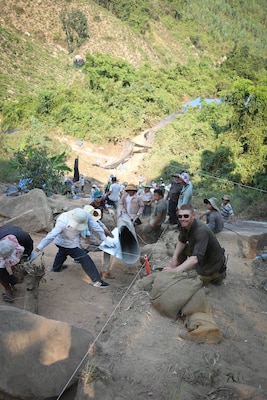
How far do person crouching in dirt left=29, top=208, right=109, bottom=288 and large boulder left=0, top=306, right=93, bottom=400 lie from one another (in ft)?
5.48

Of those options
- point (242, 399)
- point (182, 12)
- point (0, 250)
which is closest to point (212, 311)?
point (242, 399)

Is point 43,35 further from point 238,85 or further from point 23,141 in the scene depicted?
point 238,85

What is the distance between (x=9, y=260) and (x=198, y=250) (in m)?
2.17

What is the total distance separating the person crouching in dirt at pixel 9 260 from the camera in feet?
13.6

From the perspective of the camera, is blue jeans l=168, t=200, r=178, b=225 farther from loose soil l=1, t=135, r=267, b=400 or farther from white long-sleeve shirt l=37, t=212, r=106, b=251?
white long-sleeve shirt l=37, t=212, r=106, b=251

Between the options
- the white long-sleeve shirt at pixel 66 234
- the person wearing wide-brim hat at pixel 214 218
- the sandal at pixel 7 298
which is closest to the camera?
the sandal at pixel 7 298

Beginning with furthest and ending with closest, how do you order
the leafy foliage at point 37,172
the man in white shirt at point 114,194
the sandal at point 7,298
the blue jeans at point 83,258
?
the leafy foliage at point 37,172 < the man in white shirt at point 114,194 < the blue jeans at point 83,258 < the sandal at point 7,298

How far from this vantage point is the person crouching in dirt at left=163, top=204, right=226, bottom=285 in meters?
3.82

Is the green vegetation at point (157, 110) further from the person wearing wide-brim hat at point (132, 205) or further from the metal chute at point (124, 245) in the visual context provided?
the metal chute at point (124, 245)

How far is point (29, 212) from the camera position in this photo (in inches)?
301

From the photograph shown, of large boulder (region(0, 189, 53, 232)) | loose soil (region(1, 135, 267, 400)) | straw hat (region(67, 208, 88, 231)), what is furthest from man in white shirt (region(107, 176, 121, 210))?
straw hat (region(67, 208, 88, 231))

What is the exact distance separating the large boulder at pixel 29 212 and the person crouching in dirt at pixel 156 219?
2257mm

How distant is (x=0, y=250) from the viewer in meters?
4.09

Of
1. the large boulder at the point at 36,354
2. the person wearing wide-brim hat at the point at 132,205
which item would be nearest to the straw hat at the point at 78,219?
the large boulder at the point at 36,354
